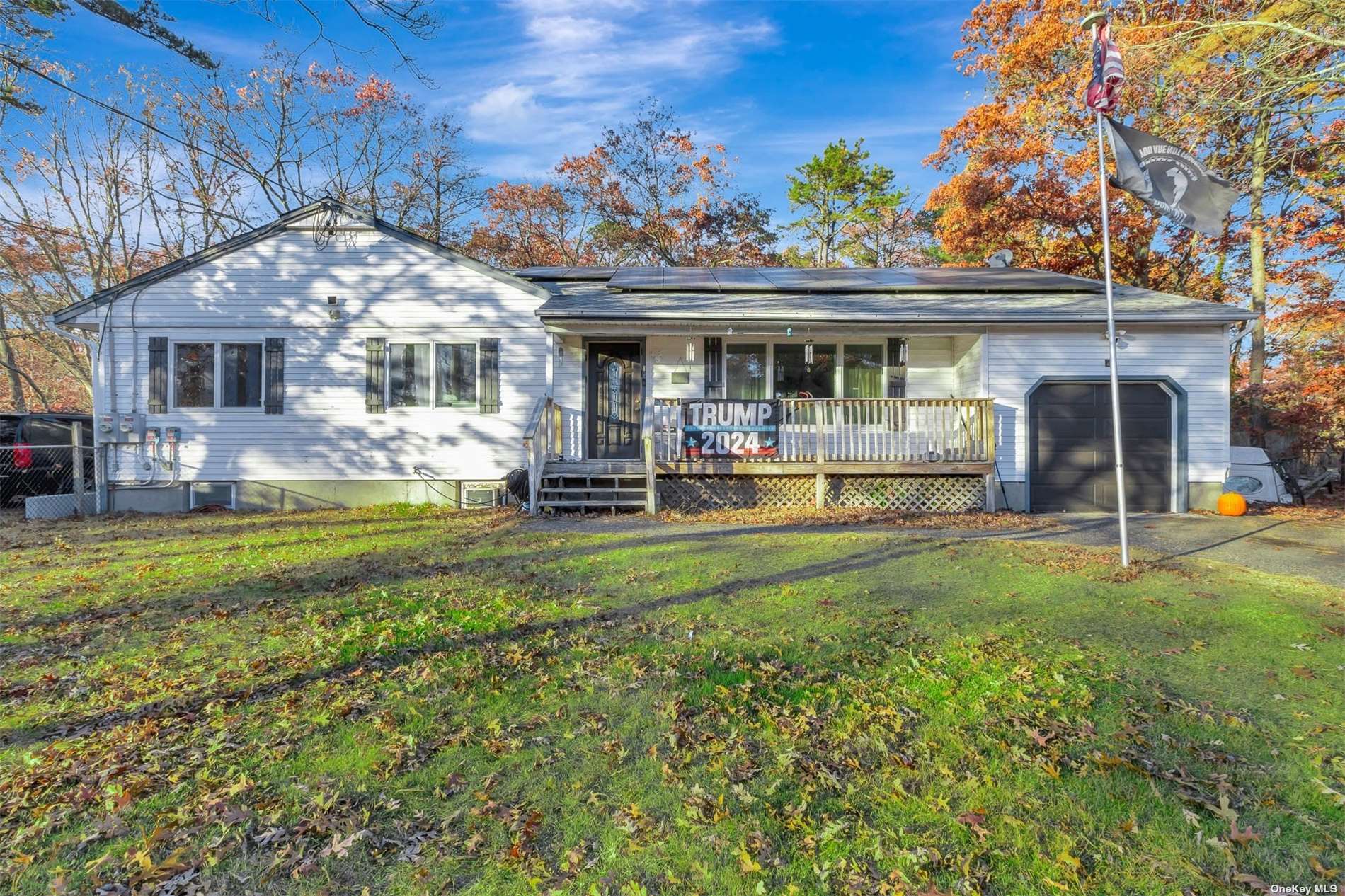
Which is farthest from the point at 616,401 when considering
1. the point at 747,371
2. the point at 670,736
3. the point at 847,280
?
the point at 670,736

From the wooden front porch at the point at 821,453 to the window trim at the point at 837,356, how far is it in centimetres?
119

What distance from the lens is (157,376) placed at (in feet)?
35.9

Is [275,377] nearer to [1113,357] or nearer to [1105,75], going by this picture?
[1113,357]

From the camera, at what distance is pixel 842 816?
2.50 meters

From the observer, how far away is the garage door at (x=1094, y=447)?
423 inches

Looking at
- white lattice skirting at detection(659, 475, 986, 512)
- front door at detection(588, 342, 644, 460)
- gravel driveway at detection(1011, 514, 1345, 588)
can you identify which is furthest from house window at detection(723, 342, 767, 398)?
gravel driveway at detection(1011, 514, 1345, 588)

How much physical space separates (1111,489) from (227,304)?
1539cm

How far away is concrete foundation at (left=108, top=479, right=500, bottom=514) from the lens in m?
A: 10.9

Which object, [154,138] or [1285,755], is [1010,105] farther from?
[154,138]

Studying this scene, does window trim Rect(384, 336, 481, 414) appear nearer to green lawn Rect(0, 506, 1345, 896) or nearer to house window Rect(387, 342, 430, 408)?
house window Rect(387, 342, 430, 408)

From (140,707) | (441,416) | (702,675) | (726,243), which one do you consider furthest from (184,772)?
(726,243)

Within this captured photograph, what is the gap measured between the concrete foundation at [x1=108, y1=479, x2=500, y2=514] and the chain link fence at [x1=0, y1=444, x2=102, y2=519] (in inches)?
18.4

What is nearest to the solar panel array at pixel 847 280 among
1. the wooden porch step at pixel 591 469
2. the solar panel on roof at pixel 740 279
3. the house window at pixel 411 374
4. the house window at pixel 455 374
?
the solar panel on roof at pixel 740 279

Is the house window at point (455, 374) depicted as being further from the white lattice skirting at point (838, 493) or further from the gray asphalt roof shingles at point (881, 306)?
the white lattice skirting at point (838, 493)
